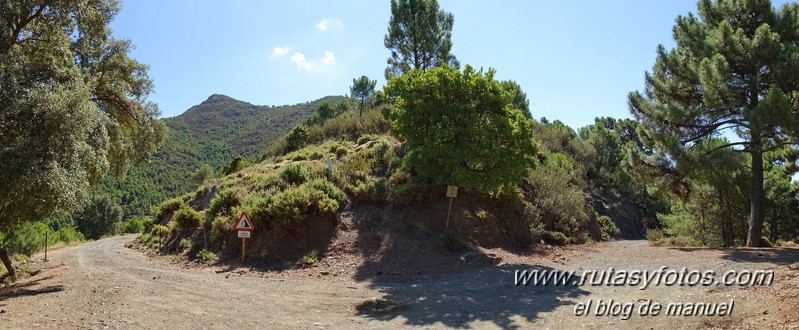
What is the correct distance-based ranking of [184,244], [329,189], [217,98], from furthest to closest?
[217,98] → [329,189] → [184,244]

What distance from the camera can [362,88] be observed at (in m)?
54.1

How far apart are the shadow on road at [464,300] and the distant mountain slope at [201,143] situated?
67274 millimetres

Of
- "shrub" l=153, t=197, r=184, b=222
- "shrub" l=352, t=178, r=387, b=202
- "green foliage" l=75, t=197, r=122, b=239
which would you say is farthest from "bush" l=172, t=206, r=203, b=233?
"green foliage" l=75, t=197, r=122, b=239

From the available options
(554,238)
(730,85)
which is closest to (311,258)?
(554,238)

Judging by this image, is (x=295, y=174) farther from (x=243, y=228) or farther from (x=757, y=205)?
(x=757, y=205)

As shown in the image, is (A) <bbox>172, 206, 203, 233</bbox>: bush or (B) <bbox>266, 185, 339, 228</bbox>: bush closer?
(B) <bbox>266, 185, 339, 228</bbox>: bush

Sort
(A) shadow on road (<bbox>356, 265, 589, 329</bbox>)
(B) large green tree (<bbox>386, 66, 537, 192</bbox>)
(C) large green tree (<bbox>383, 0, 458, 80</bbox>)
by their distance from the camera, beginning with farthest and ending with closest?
1. (C) large green tree (<bbox>383, 0, 458, 80</bbox>)
2. (B) large green tree (<bbox>386, 66, 537, 192</bbox>)
3. (A) shadow on road (<bbox>356, 265, 589, 329</bbox>)

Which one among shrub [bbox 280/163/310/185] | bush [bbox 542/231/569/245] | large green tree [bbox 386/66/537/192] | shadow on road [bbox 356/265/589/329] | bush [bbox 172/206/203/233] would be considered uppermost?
large green tree [bbox 386/66/537/192]

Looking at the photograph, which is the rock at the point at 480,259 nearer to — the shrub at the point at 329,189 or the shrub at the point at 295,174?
the shrub at the point at 329,189

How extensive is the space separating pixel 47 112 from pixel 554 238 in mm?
16780

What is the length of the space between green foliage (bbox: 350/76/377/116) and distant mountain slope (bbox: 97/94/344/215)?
32549mm

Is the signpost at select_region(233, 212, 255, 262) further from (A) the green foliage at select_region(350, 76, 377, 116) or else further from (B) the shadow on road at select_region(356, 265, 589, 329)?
(A) the green foliage at select_region(350, 76, 377, 116)

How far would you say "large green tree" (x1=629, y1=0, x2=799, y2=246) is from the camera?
14766mm

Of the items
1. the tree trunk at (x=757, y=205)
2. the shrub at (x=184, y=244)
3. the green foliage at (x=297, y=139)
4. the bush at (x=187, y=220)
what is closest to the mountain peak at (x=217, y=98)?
the green foliage at (x=297, y=139)
